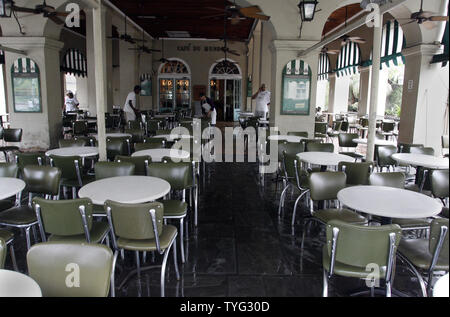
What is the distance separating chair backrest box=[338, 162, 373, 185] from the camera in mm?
4031

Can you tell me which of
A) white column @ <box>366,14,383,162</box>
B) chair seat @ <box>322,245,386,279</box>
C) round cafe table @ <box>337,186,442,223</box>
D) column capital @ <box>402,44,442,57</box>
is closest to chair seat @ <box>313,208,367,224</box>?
round cafe table @ <box>337,186,442,223</box>

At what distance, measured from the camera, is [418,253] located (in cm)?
262

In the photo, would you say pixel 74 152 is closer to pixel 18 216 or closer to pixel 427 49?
pixel 18 216

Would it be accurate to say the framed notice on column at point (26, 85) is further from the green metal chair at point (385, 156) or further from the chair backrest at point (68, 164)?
the green metal chair at point (385, 156)

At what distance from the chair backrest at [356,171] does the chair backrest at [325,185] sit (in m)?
0.54

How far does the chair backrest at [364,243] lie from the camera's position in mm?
2188

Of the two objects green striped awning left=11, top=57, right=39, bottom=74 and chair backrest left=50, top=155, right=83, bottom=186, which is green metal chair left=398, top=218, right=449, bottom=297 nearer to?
chair backrest left=50, top=155, right=83, bottom=186

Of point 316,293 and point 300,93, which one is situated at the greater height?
point 300,93

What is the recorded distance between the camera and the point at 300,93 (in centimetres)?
766

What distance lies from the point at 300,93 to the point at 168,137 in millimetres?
3062

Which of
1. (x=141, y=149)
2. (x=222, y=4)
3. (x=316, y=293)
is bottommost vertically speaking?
(x=316, y=293)
